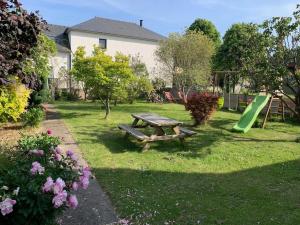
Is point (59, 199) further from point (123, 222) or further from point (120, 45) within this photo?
point (120, 45)

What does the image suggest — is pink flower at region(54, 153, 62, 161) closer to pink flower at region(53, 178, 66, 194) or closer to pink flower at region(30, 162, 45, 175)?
pink flower at region(30, 162, 45, 175)

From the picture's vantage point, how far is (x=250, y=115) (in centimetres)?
1327

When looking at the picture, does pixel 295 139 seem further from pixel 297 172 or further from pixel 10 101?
pixel 10 101

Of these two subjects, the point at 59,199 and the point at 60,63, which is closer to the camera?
the point at 59,199

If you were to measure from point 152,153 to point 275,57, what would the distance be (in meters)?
5.06

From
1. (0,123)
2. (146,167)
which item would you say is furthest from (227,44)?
(146,167)

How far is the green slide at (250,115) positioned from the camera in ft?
40.2

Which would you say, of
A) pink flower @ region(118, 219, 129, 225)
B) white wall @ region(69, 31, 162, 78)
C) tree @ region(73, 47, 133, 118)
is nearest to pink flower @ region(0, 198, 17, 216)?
pink flower @ region(118, 219, 129, 225)

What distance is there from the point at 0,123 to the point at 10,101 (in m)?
1.45

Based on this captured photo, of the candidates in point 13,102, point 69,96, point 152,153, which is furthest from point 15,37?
point 69,96

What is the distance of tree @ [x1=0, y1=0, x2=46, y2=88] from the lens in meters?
4.79

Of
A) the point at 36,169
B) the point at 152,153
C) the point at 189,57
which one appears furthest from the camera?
the point at 189,57

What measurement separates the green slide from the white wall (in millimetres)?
18075

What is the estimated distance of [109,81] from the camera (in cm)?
1480
